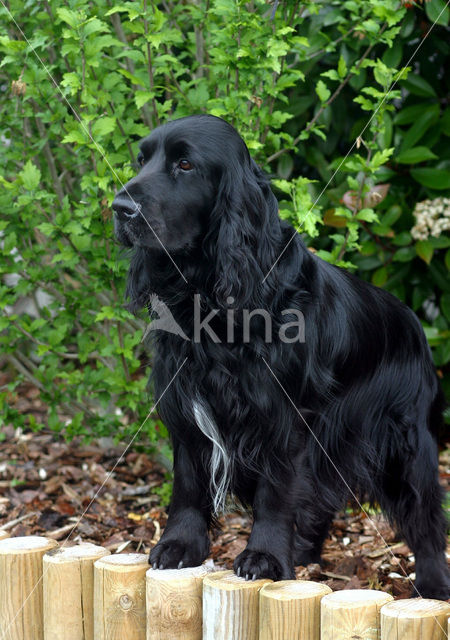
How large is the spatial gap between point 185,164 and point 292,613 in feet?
4.12

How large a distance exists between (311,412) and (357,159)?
1.37m

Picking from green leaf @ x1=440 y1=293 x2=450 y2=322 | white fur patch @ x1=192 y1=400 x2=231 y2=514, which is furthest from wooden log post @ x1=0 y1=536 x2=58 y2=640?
green leaf @ x1=440 y1=293 x2=450 y2=322

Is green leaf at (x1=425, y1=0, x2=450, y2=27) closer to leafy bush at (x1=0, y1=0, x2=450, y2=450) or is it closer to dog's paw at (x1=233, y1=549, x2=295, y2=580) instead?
leafy bush at (x1=0, y1=0, x2=450, y2=450)

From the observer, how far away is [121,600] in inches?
88.7

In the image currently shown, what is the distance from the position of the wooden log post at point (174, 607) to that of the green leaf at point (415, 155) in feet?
8.58

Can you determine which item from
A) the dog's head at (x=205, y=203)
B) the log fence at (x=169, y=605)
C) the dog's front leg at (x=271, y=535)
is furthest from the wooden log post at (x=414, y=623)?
the dog's head at (x=205, y=203)

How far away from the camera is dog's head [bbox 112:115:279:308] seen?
2.35 metres

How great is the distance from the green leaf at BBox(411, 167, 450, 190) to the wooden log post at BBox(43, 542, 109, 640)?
2.69 metres

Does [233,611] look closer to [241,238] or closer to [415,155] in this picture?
[241,238]

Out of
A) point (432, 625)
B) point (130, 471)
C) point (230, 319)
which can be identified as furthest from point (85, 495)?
point (432, 625)

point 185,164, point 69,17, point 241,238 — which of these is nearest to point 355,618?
point 241,238

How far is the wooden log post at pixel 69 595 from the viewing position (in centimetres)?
231

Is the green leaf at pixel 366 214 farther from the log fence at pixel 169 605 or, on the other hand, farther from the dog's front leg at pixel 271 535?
the log fence at pixel 169 605

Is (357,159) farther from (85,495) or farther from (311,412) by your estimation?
(85,495)
